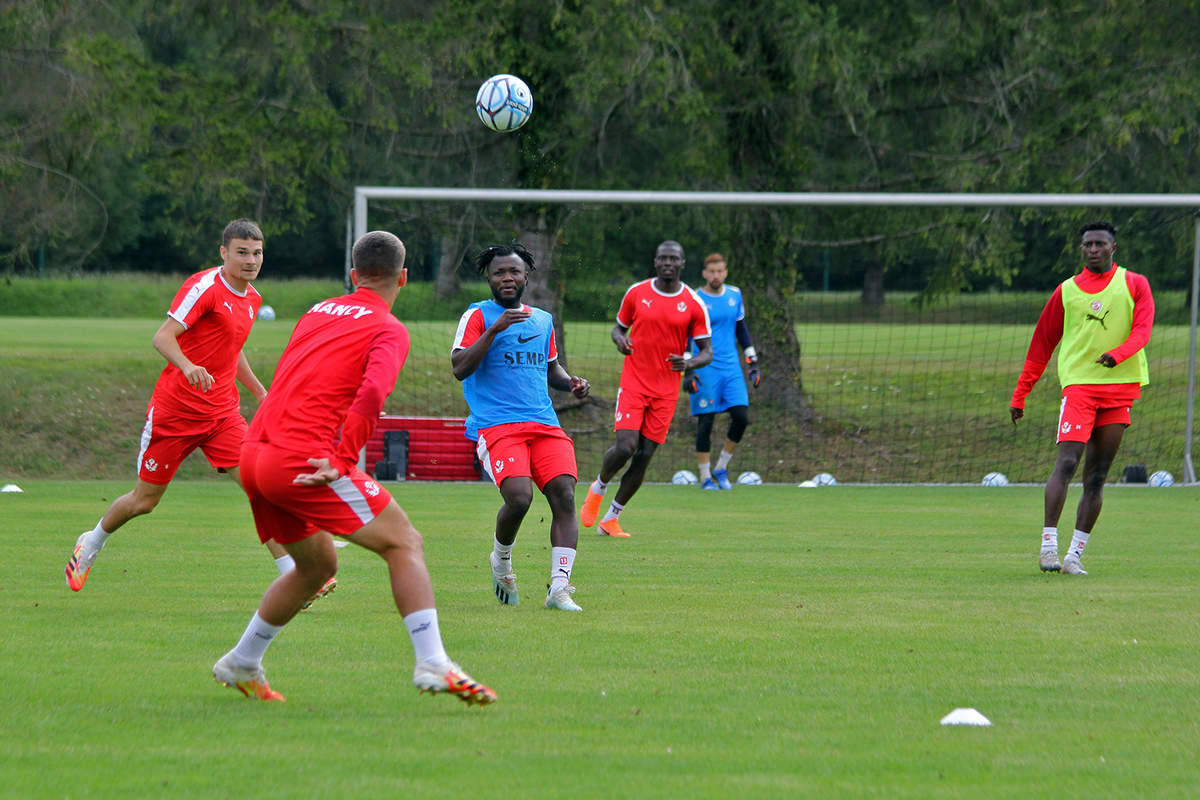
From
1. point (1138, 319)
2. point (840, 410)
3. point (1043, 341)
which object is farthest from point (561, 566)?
point (840, 410)

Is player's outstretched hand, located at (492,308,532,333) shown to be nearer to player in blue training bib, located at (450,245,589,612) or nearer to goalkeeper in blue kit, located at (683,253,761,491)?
player in blue training bib, located at (450,245,589,612)

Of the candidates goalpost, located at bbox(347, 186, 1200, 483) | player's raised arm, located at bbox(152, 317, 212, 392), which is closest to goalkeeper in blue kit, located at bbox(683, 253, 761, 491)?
goalpost, located at bbox(347, 186, 1200, 483)

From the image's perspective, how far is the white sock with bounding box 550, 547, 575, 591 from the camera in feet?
25.8

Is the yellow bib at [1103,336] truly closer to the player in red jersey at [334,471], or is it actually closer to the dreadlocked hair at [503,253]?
the dreadlocked hair at [503,253]

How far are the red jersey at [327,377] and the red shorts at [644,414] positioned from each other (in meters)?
6.61

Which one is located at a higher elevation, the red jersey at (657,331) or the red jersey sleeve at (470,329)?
the red jersey sleeve at (470,329)

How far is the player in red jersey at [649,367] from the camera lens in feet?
38.3

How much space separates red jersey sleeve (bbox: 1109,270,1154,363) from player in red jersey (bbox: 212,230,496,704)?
578cm

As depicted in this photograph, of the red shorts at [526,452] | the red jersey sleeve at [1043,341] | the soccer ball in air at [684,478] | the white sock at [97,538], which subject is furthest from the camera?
the soccer ball in air at [684,478]

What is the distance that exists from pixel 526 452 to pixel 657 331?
4.25 m

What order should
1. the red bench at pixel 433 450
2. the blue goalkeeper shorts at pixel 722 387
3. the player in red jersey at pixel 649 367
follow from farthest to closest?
the red bench at pixel 433 450, the blue goalkeeper shorts at pixel 722 387, the player in red jersey at pixel 649 367

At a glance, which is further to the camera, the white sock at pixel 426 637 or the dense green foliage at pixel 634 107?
the dense green foliage at pixel 634 107

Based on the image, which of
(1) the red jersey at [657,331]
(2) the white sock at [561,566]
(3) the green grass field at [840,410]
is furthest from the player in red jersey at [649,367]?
(3) the green grass field at [840,410]

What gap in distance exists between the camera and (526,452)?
8062 millimetres
